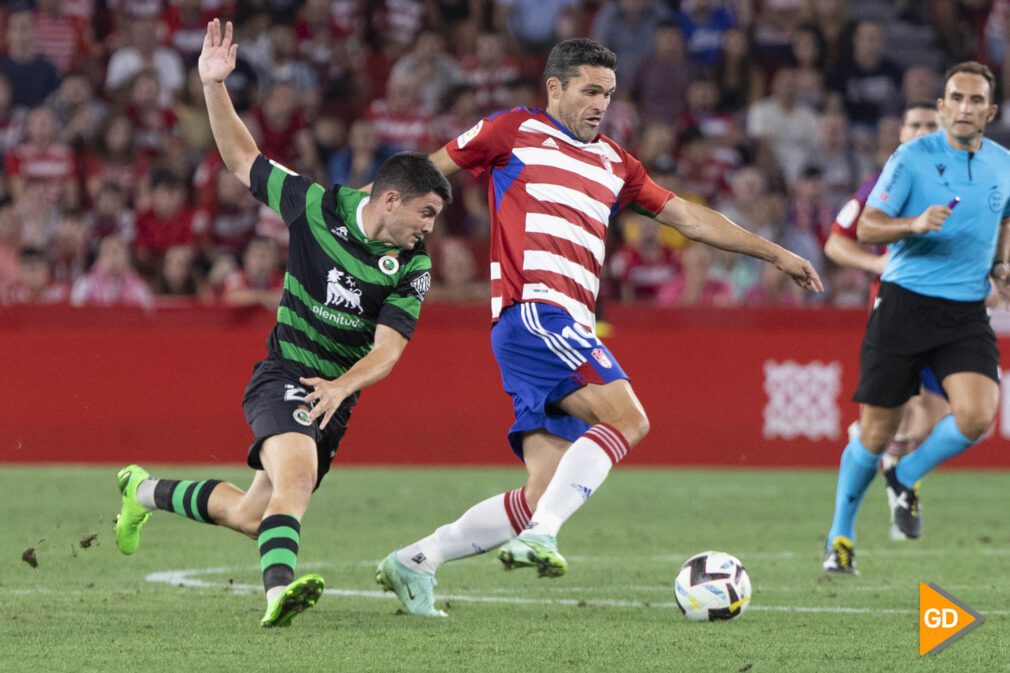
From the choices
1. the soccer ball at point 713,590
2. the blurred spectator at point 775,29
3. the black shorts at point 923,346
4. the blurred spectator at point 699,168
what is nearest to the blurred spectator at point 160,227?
the blurred spectator at point 699,168

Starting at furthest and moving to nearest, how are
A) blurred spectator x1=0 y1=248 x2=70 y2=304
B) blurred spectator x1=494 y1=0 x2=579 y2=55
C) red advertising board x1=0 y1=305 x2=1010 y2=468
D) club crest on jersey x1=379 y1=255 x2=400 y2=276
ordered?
blurred spectator x1=494 y1=0 x2=579 y2=55, blurred spectator x1=0 y1=248 x2=70 y2=304, red advertising board x1=0 y1=305 x2=1010 y2=468, club crest on jersey x1=379 y1=255 x2=400 y2=276

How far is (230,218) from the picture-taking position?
1422 cm

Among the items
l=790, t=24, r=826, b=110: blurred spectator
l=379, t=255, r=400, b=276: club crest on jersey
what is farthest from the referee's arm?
l=790, t=24, r=826, b=110: blurred spectator

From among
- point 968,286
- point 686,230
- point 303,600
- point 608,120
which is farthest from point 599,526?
point 608,120

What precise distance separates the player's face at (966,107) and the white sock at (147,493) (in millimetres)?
3881

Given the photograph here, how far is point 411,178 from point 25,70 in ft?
34.5

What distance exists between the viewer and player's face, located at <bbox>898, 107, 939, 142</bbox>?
28.6 ft

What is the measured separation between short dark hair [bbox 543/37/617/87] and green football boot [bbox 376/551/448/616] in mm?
1928

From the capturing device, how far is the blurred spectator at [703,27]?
663 inches

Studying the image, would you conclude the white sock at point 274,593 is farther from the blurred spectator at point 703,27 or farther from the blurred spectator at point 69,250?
the blurred spectator at point 703,27

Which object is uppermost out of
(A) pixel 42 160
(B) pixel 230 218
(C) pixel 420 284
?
(A) pixel 42 160

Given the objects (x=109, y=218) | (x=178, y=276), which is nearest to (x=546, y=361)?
(x=178, y=276)

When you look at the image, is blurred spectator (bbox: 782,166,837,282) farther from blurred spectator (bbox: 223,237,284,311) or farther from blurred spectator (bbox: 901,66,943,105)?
blurred spectator (bbox: 223,237,284,311)

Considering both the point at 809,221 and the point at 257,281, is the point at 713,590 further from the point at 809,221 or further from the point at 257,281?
the point at 809,221
